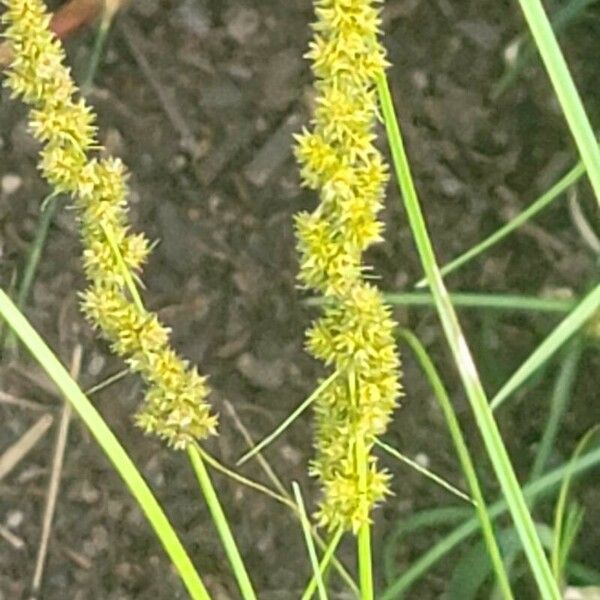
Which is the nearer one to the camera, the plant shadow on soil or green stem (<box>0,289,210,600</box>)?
green stem (<box>0,289,210,600</box>)

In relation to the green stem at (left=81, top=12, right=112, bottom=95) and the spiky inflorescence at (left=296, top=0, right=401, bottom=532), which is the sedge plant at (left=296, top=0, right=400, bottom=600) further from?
the green stem at (left=81, top=12, right=112, bottom=95)

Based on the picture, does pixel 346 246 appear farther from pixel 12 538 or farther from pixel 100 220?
pixel 12 538

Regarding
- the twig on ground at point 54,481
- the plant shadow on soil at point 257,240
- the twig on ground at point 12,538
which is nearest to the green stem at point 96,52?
the plant shadow on soil at point 257,240

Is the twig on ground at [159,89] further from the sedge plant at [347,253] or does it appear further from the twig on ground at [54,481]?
the sedge plant at [347,253]

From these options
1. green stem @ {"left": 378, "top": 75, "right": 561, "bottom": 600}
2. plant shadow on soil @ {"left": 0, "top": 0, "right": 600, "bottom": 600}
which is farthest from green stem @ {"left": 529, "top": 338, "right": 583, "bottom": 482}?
green stem @ {"left": 378, "top": 75, "right": 561, "bottom": 600}

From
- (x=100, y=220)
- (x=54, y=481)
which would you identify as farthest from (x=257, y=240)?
(x=100, y=220)

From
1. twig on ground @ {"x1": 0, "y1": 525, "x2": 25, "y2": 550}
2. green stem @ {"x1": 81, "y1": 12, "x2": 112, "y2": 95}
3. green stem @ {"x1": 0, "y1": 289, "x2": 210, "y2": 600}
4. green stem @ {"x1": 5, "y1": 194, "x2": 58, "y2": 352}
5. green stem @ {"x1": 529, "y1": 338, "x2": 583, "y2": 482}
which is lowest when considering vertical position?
twig on ground @ {"x1": 0, "y1": 525, "x2": 25, "y2": 550}
